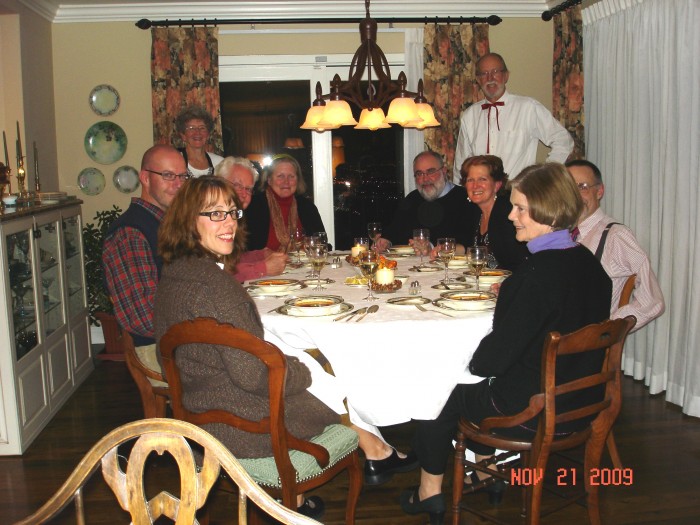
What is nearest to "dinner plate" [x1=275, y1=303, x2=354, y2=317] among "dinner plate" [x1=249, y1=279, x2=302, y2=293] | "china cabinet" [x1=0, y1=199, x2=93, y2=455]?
"dinner plate" [x1=249, y1=279, x2=302, y2=293]

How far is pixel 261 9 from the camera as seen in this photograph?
564 centimetres

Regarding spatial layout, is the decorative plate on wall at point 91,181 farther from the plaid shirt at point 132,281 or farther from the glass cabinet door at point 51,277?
the plaid shirt at point 132,281

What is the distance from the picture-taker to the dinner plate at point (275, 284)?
3021 millimetres

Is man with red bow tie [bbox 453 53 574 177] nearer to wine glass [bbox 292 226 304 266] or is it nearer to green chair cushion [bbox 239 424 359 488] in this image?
wine glass [bbox 292 226 304 266]

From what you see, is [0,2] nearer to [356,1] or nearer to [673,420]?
[356,1]

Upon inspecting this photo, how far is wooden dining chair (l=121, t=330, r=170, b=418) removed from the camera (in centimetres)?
271

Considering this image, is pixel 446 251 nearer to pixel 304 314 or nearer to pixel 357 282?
pixel 357 282

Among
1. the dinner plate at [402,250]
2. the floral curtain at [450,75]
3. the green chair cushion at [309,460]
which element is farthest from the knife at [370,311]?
the floral curtain at [450,75]

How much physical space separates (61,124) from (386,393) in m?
4.41

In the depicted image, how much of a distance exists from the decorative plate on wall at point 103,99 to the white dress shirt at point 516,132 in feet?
9.57

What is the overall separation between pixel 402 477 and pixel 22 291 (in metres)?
2.28

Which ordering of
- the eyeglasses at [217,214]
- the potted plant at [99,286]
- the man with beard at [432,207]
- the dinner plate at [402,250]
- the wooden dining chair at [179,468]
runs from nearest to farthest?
1. the wooden dining chair at [179,468]
2. the eyeglasses at [217,214]
3. the dinner plate at [402,250]
4. the man with beard at [432,207]
5. the potted plant at [99,286]

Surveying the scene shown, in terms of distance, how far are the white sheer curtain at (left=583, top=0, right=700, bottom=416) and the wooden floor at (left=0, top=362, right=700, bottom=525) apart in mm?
319

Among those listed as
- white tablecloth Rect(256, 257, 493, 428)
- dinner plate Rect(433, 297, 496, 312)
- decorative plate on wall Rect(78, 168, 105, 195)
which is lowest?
white tablecloth Rect(256, 257, 493, 428)
